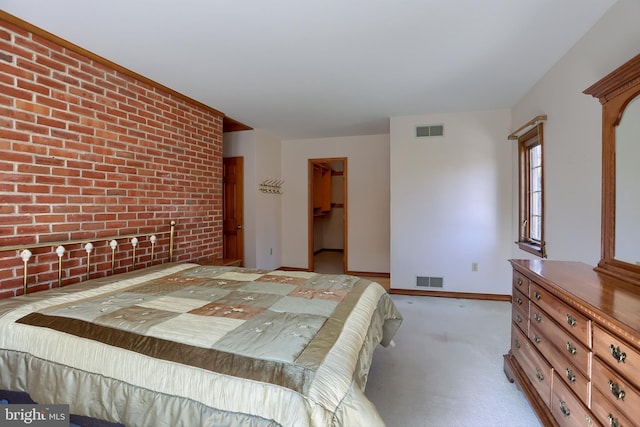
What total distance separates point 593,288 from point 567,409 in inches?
22.0

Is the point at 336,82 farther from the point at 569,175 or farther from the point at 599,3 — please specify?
the point at 569,175

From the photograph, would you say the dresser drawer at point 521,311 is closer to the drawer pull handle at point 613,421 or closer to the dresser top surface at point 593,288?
the dresser top surface at point 593,288

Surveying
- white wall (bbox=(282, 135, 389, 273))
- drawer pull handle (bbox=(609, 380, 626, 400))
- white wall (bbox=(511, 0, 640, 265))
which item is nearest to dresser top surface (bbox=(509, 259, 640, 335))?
drawer pull handle (bbox=(609, 380, 626, 400))

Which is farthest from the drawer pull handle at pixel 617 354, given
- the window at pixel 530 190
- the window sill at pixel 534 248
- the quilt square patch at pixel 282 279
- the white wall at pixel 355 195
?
the white wall at pixel 355 195

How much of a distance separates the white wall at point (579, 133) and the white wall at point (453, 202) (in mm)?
1076

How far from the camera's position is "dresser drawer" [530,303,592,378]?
4.09 ft

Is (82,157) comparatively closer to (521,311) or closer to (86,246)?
(86,246)

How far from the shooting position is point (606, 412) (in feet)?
3.68

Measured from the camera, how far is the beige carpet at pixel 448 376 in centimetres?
179

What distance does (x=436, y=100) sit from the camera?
352cm

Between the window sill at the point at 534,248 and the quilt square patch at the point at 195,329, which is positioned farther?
the window sill at the point at 534,248

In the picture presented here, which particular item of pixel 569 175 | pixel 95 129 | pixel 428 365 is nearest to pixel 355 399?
pixel 428 365

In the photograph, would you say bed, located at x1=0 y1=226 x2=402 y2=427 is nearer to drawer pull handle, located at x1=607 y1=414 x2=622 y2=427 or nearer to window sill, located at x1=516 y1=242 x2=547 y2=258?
drawer pull handle, located at x1=607 y1=414 x2=622 y2=427

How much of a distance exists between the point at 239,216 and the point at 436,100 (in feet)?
10.7
